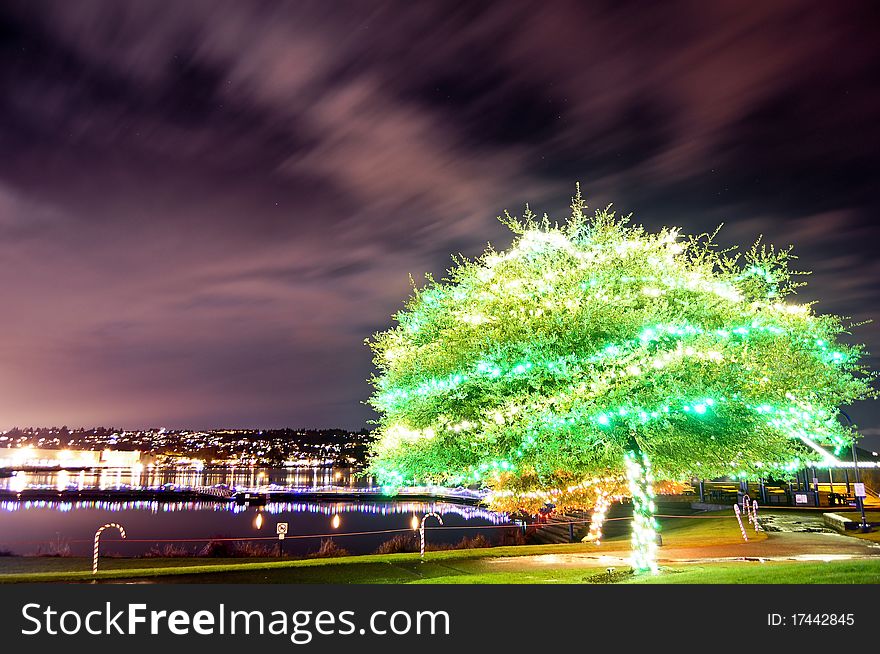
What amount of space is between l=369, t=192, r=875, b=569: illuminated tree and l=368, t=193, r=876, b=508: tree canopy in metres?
0.05

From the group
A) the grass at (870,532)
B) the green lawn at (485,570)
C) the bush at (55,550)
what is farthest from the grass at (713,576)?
the bush at (55,550)

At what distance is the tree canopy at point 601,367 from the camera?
15.2 m

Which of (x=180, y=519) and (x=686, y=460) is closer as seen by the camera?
(x=686, y=460)

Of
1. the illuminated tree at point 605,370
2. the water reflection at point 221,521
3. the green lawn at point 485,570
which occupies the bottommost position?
the water reflection at point 221,521

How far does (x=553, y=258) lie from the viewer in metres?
18.8

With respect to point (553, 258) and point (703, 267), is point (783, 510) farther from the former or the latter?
point (553, 258)

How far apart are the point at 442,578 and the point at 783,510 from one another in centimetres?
3114

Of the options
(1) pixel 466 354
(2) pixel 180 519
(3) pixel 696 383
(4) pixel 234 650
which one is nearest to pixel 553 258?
(1) pixel 466 354

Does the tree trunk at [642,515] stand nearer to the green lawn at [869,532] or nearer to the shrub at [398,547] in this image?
the green lawn at [869,532]

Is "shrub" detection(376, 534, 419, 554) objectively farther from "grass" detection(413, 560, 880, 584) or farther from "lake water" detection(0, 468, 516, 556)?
"lake water" detection(0, 468, 516, 556)

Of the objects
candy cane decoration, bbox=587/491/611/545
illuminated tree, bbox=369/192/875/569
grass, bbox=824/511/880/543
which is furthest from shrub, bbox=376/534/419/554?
grass, bbox=824/511/880/543

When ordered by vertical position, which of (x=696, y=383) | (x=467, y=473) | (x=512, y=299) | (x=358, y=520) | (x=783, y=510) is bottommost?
(x=358, y=520)

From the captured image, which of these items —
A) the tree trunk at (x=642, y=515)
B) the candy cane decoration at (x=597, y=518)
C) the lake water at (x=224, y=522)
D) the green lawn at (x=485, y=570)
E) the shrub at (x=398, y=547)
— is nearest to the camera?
the green lawn at (x=485, y=570)

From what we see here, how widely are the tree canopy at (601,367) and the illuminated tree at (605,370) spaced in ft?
0.17
